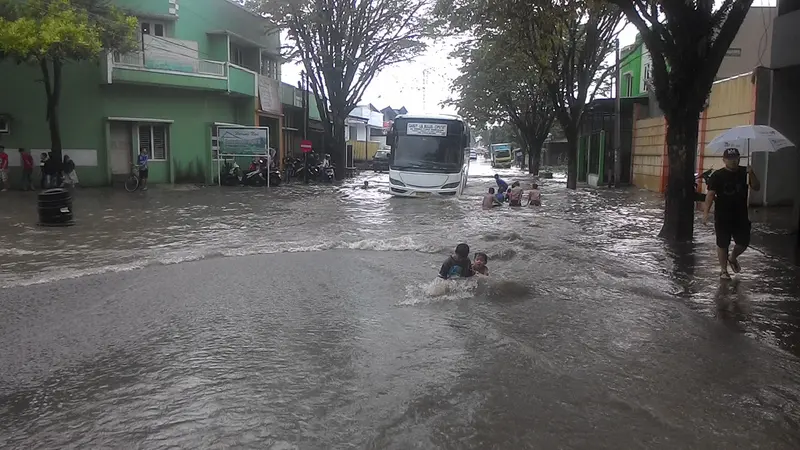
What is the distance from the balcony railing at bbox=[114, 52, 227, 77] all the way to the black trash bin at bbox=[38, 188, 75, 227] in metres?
11.4

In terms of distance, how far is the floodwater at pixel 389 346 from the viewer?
4.14 meters

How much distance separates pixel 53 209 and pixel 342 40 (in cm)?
1833

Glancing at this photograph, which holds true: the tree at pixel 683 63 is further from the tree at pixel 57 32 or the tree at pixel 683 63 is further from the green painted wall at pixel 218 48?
the green painted wall at pixel 218 48

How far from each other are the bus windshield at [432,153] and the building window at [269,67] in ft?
49.8

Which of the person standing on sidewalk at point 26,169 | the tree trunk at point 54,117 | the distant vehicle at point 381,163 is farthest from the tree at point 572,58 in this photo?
the distant vehicle at point 381,163

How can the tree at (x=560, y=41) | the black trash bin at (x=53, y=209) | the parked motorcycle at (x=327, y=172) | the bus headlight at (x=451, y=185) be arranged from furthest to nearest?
the parked motorcycle at (x=327, y=172) → the bus headlight at (x=451, y=185) → the tree at (x=560, y=41) → the black trash bin at (x=53, y=209)

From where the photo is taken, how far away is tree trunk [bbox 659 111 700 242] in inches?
430

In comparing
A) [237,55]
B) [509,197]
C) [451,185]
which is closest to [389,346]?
[509,197]

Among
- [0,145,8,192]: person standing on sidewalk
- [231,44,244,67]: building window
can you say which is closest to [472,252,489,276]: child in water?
[0,145,8,192]: person standing on sidewalk

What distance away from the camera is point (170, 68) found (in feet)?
81.7

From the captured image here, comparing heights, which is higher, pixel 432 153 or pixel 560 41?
pixel 560 41

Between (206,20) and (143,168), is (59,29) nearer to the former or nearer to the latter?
(143,168)

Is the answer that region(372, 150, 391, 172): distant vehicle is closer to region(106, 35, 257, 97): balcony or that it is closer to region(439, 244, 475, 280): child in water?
region(106, 35, 257, 97): balcony

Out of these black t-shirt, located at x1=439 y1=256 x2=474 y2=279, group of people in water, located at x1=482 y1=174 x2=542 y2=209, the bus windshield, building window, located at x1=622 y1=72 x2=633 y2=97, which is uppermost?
building window, located at x1=622 y1=72 x2=633 y2=97
